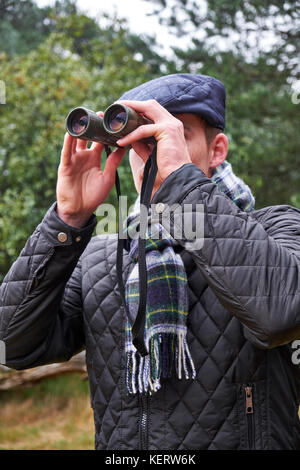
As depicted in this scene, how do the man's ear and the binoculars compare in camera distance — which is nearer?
the binoculars

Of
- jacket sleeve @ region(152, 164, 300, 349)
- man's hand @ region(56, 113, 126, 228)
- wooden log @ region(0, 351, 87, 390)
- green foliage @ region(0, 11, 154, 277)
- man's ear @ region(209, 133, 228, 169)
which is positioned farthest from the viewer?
green foliage @ region(0, 11, 154, 277)

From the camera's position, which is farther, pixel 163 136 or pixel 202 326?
pixel 202 326

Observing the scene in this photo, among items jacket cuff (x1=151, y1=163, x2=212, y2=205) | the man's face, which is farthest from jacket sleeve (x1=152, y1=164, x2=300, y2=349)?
the man's face

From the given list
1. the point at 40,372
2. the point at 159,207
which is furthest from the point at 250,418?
the point at 40,372

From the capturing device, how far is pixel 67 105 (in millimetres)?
6148

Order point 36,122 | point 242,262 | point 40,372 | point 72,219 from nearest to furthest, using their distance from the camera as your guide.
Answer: point 242,262 → point 72,219 → point 40,372 → point 36,122

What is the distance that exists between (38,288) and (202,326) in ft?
1.68

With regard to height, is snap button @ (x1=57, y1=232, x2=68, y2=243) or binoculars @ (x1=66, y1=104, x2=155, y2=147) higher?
binoculars @ (x1=66, y1=104, x2=155, y2=147)

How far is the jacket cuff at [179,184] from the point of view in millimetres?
1463

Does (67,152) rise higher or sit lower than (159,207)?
higher

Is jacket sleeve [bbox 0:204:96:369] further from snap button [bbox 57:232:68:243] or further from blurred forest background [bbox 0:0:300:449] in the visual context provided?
blurred forest background [bbox 0:0:300:449]

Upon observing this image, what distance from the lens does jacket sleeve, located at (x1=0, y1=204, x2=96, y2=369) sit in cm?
167

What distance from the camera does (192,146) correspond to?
1.78m

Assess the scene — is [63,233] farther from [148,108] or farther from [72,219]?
[148,108]
